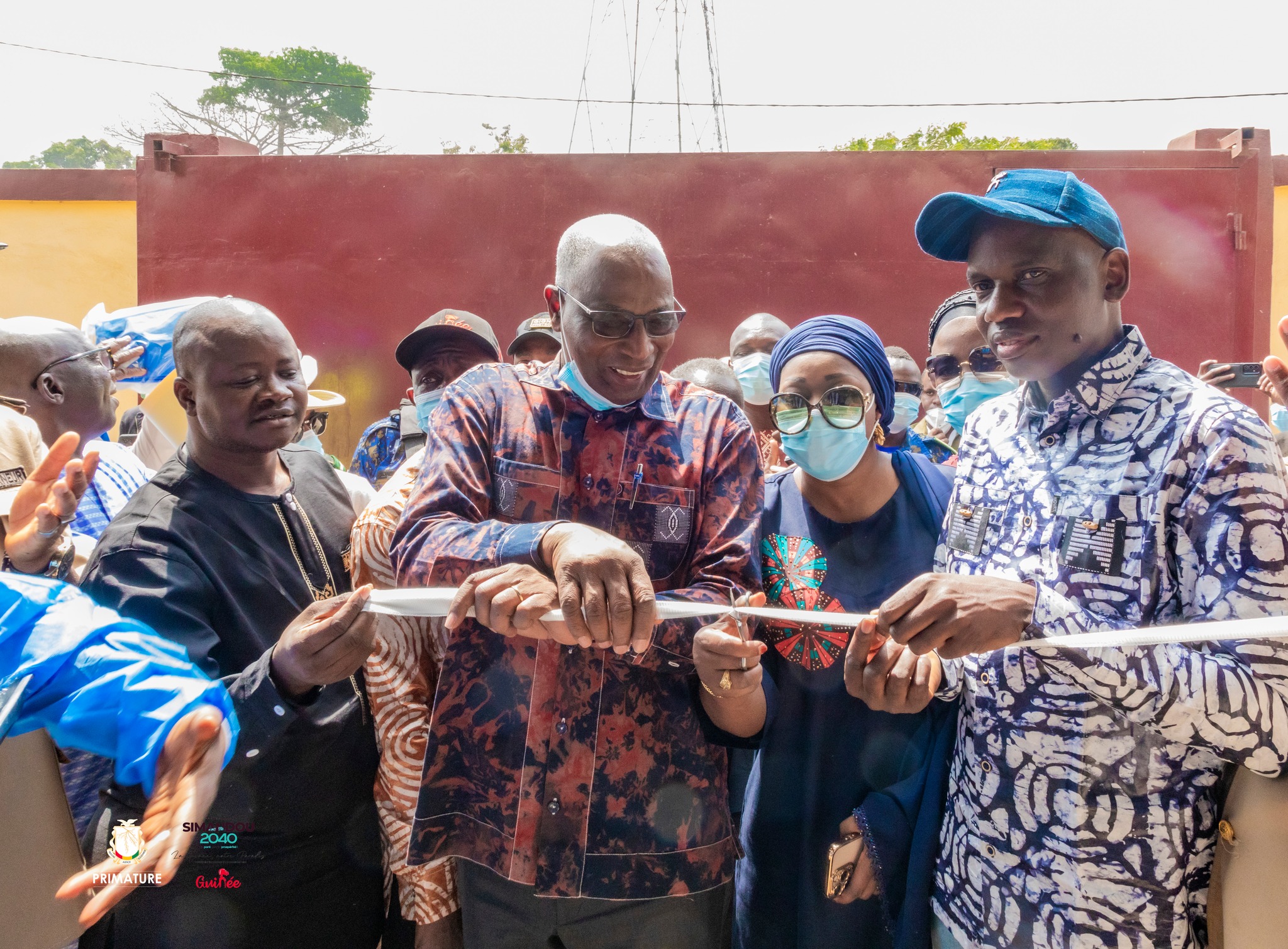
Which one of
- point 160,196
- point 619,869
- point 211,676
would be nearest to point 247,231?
point 160,196

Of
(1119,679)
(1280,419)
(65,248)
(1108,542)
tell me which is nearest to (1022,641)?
(1119,679)

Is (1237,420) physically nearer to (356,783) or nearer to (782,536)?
(782,536)

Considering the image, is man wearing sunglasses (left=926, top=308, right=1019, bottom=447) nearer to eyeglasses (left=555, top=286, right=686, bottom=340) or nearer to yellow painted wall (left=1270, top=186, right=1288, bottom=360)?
eyeglasses (left=555, top=286, right=686, bottom=340)

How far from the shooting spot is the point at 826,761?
8.00 feet

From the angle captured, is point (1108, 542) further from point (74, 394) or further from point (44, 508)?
point (74, 394)

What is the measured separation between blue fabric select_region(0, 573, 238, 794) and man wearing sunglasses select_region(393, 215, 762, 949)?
21.9 inches

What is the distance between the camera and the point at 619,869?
2051 millimetres

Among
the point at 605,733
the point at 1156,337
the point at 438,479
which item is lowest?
the point at 605,733

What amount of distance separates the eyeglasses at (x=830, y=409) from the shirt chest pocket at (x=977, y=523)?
39 centimetres

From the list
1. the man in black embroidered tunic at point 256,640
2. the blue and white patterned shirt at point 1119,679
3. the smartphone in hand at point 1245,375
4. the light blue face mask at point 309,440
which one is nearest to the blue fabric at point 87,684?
the man in black embroidered tunic at point 256,640

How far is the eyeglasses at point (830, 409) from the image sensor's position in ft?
8.49

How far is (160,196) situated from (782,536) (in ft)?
39.0

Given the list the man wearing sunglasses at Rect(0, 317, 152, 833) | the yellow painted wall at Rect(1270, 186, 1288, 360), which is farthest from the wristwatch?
the yellow painted wall at Rect(1270, 186, 1288, 360)

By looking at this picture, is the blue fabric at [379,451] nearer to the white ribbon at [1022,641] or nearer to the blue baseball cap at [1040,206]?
the white ribbon at [1022,641]
